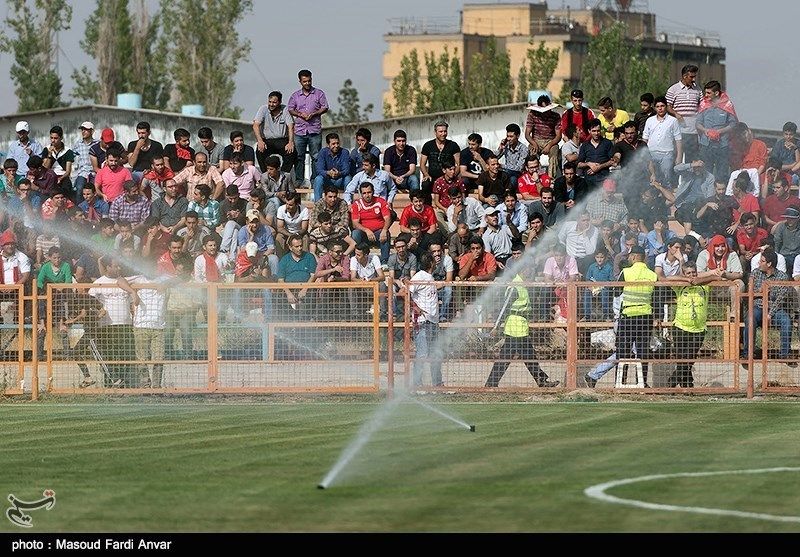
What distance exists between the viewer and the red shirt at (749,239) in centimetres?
2628

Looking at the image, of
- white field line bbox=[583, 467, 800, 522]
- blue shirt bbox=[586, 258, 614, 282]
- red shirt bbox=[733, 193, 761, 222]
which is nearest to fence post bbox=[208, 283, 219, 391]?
blue shirt bbox=[586, 258, 614, 282]

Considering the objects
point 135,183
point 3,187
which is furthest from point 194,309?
point 3,187

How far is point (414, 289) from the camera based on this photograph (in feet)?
77.6

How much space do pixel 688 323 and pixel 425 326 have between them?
3768mm

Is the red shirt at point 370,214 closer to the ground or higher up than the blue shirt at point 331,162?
closer to the ground

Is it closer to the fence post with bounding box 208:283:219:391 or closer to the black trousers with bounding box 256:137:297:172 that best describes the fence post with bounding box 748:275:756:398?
the fence post with bounding box 208:283:219:391

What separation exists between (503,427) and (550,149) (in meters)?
12.7

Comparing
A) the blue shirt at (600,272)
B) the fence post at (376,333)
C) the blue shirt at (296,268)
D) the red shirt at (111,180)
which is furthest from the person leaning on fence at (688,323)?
the red shirt at (111,180)

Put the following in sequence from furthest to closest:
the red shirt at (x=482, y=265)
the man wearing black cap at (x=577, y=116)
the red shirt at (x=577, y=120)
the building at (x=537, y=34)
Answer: the building at (x=537, y=34)
the man wearing black cap at (x=577, y=116)
the red shirt at (x=577, y=120)
the red shirt at (x=482, y=265)

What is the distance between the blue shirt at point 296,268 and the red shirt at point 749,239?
22.7 feet

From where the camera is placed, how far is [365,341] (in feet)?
77.2

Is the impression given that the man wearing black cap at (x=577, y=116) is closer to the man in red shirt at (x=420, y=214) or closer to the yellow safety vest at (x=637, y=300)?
the man in red shirt at (x=420, y=214)

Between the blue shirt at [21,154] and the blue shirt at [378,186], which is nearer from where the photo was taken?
the blue shirt at [378,186]

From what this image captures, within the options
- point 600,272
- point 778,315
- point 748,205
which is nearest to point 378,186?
point 600,272
